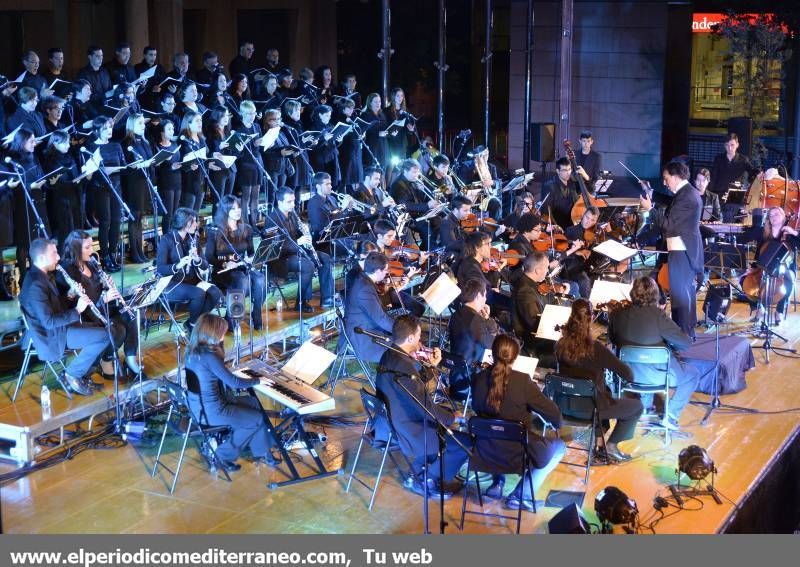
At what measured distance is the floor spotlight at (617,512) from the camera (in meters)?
6.37

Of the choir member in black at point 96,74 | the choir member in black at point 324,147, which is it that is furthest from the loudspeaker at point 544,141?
the choir member in black at point 96,74

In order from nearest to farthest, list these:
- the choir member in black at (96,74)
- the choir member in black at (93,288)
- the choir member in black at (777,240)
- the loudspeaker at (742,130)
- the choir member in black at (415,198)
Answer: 1. the choir member in black at (93,288)
2. the choir member in black at (777,240)
3. the choir member in black at (96,74)
4. the choir member in black at (415,198)
5. the loudspeaker at (742,130)

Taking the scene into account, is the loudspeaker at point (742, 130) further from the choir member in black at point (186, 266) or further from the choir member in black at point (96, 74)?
the choir member in black at point (186, 266)

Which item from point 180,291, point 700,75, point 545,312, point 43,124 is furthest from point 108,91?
point 700,75

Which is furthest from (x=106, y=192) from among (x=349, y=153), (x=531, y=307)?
(x=531, y=307)

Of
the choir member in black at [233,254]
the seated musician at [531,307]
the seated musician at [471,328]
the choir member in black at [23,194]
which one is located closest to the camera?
the seated musician at [471,328]

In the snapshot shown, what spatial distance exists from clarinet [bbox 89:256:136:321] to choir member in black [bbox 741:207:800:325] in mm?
6085

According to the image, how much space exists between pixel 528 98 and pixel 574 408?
9459 mm

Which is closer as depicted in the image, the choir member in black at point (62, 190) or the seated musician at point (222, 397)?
the seated musician at point (222, 397)

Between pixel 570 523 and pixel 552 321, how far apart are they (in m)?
2.61

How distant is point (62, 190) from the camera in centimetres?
998

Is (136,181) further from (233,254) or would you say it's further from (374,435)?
(374,435)

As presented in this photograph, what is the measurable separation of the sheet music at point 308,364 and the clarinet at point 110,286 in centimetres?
131

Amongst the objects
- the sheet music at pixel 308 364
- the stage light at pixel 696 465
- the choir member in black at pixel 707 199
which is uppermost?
the choir member in black at pixel 707 199
